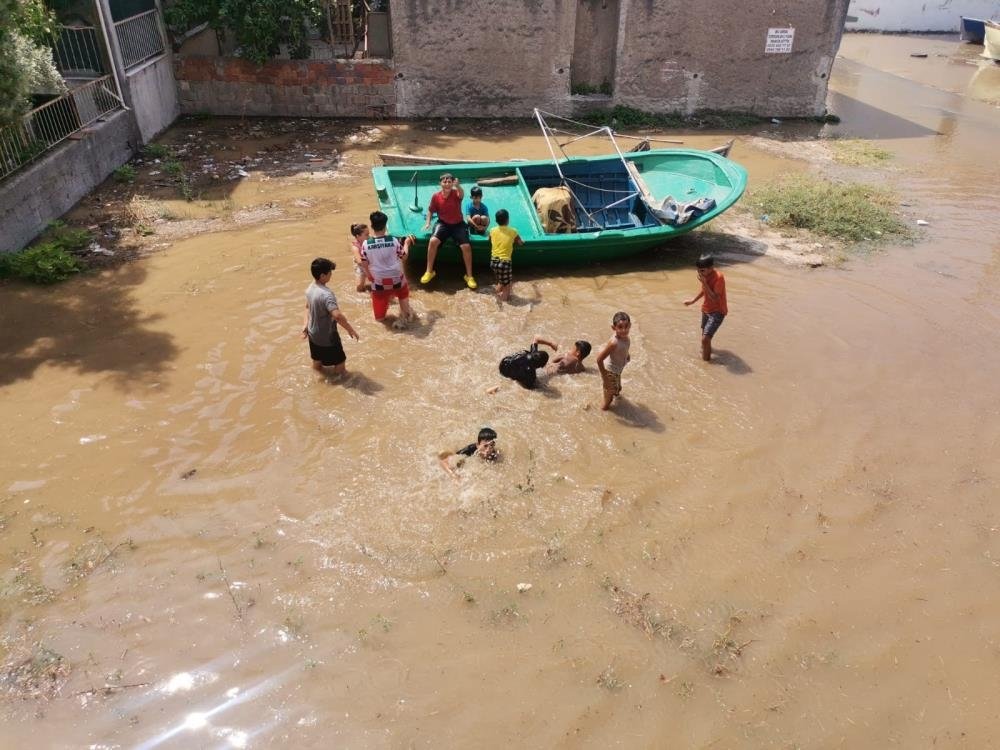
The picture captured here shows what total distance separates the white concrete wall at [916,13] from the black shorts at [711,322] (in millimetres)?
26965

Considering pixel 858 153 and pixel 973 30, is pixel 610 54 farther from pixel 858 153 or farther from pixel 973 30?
pixel 973 30

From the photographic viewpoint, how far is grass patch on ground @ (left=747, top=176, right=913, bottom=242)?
972 centimetres

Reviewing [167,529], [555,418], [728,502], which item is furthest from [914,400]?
[167,529]

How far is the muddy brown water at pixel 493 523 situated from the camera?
3822 millimetres

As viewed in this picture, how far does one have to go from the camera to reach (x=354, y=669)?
13.0ft

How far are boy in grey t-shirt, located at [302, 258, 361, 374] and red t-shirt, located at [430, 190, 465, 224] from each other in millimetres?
2041

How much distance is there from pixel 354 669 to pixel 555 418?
9.24 ft

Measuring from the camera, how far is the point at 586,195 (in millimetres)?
9695

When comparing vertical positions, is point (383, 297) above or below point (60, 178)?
below

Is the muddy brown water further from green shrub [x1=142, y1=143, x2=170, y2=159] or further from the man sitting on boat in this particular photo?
green shrub [x1=142, y1=143, x2=170, y2=159]

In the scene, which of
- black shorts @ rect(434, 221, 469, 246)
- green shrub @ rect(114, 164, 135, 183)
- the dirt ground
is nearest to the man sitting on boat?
black shorts @ rect(434, 221, 469, 246)

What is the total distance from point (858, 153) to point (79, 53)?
13.7 metres

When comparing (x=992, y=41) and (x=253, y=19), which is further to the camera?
(x=992, y=41)

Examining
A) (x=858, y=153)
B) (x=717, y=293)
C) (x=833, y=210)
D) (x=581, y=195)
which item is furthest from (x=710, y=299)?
(x=858, y=153)
